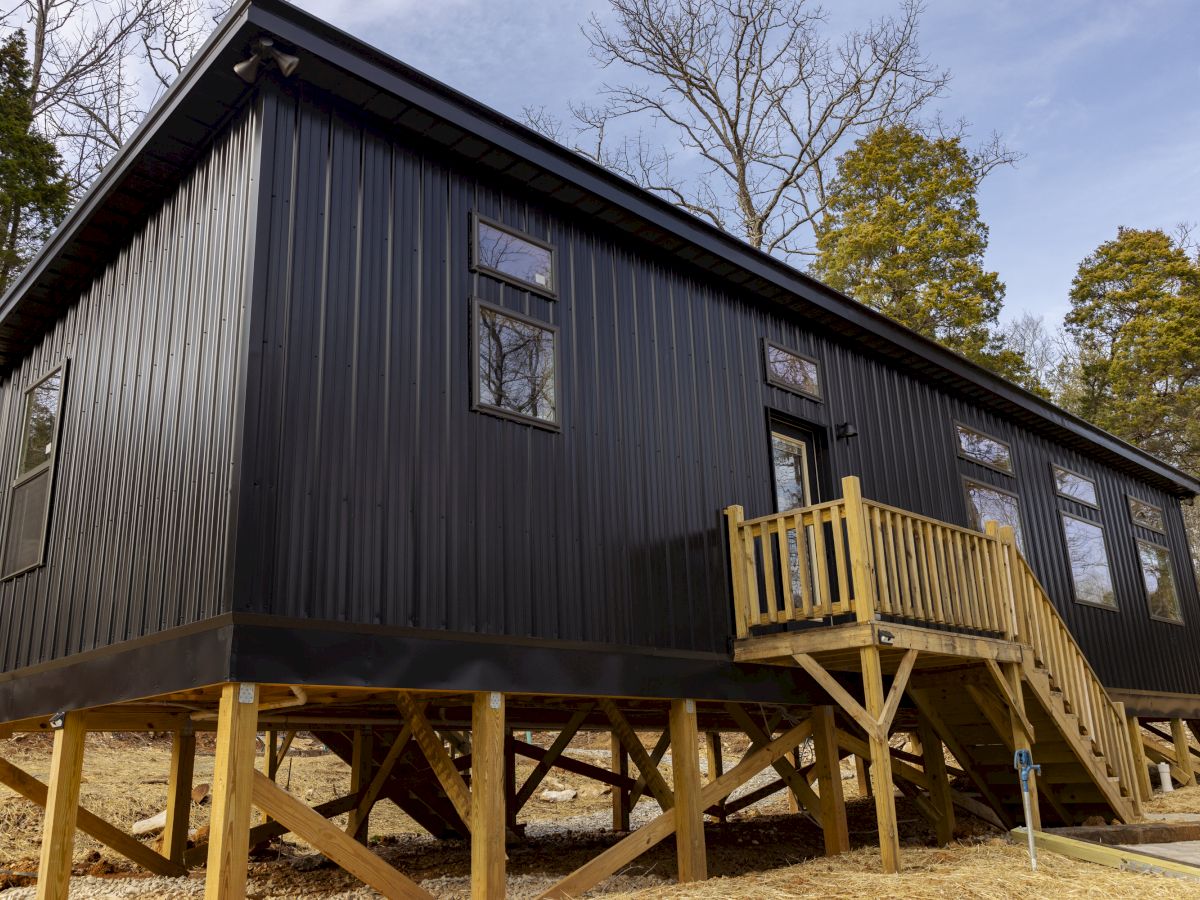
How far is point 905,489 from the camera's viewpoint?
11.4 metres

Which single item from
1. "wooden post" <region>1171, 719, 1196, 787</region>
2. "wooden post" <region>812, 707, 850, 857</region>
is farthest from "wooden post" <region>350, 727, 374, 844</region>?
"wooden post" <region>1171, 719, 1196, 787</region>

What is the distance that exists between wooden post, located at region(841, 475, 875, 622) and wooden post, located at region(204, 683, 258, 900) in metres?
4.45

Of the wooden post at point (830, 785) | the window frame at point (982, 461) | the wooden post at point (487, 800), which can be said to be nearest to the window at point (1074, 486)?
the window frame at point (982, 461)

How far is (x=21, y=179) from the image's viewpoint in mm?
18141

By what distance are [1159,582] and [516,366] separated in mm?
13218

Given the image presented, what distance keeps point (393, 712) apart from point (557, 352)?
411 cm

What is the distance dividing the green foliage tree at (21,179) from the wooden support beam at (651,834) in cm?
1567

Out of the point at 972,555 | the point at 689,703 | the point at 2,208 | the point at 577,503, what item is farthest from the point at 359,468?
the point at 2,208

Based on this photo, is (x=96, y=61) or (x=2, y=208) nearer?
(x=2, y=208)

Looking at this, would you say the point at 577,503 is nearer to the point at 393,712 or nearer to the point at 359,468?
the point at 359,468

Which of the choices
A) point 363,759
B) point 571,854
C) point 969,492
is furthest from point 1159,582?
point 363,759

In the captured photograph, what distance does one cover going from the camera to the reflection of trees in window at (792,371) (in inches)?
401

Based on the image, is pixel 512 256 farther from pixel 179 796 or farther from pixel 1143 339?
pixel 1143 339

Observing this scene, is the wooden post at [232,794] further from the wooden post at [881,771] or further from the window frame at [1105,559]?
the window frame at [1105,559]
